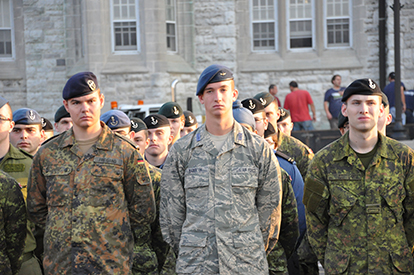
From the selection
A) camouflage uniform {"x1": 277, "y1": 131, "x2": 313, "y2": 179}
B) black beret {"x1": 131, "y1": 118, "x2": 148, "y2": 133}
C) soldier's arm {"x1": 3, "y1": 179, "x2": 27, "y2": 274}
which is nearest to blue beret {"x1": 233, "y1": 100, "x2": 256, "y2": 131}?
black beret {"x1": 131, "y1": 118, "x2": 148, "y2": 133}

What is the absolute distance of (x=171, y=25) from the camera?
17.7m

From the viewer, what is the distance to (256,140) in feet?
13.3

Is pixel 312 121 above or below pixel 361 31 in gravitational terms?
below

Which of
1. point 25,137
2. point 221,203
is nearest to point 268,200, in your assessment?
point 221,203

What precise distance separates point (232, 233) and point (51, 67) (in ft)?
49.3

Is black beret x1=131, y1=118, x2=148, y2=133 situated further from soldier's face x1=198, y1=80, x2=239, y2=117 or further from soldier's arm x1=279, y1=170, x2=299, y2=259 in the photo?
soldier's face x1=198, y1=80, x2=239, y2=117

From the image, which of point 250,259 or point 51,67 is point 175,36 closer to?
point 51,67

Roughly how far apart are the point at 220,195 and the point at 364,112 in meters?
1.26

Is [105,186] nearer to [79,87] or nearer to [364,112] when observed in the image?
[79,87]

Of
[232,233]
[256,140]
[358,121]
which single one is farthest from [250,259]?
[358,121]

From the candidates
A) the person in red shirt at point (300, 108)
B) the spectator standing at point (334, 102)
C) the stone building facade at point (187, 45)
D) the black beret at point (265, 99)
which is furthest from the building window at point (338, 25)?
the black beret at point (265, 99)

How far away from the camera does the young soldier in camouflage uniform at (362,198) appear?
417cm

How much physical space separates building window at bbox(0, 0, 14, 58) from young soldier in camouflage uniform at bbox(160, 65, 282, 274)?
15.9 m

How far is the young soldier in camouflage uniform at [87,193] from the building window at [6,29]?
1534cm
